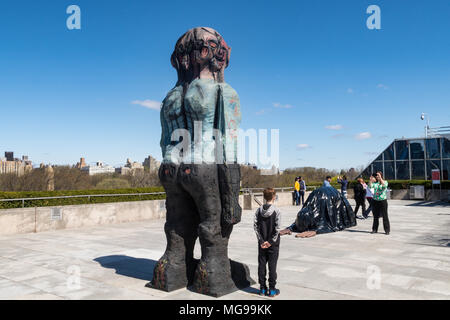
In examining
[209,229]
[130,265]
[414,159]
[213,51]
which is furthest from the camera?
[414,159]

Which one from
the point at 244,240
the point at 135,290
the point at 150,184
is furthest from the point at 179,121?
the point at 150,184

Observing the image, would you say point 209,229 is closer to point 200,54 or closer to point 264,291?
point 264,291

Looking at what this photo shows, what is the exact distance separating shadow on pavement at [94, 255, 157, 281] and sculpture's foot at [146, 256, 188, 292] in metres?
0.63

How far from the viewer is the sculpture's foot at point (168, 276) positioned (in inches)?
183

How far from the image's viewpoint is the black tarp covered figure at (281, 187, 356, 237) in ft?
33.2

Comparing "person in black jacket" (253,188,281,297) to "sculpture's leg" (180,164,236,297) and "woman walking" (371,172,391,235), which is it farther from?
"woman walking" (371,172,391,235)

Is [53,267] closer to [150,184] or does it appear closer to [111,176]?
[150,184]

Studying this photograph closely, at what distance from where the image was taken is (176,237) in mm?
4770

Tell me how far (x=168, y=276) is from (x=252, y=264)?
2095 millimetres

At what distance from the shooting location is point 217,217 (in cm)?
463

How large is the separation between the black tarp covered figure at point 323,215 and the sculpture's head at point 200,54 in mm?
6114

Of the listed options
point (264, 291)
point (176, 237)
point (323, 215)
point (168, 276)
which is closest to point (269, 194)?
point (264, 291)

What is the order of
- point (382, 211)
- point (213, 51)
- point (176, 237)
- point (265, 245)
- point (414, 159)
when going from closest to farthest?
point (265, 245) → point (176, 237) → point (213, 51) → point (382, 211) → point (414, 159)

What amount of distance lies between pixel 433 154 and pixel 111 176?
22.5m
